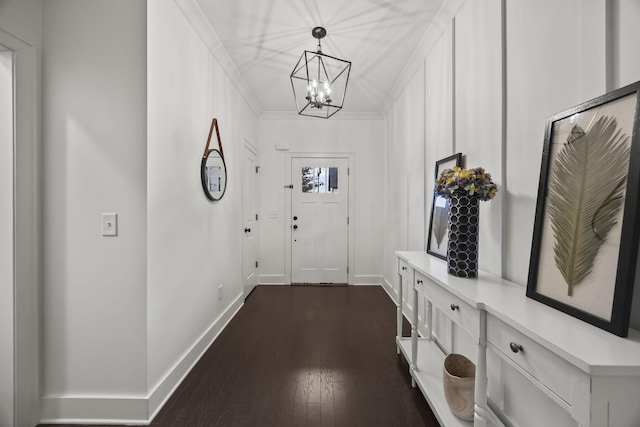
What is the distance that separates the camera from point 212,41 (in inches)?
98.3

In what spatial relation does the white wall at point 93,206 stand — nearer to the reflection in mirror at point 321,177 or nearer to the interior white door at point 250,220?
the interior white door at point 250,220

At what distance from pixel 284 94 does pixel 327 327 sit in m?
2.89

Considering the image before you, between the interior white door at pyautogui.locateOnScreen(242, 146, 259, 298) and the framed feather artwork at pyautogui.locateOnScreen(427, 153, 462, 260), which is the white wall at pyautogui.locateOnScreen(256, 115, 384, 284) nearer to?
the interior white door at pyautogui.locateOnScreen(242, 146, 259, 298)

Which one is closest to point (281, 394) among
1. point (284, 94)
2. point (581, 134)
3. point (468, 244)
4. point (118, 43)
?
point (468, 244)

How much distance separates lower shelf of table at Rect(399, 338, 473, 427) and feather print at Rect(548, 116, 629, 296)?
919 mm

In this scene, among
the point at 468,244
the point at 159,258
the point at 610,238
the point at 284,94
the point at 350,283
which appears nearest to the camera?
the point at 610,238

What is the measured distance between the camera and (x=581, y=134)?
100 centimetres

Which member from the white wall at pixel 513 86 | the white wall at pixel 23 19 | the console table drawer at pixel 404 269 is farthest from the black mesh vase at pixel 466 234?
the white wall at pixel 23 19

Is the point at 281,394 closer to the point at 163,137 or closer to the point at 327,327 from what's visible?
the point at 327,327

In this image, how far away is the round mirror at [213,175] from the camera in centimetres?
243

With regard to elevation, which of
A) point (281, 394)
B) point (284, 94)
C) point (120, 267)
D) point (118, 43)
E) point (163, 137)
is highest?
point (284, 94)

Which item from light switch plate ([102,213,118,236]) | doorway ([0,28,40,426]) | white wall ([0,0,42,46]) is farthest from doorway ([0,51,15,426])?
light switch plate ([102,213,118,236])

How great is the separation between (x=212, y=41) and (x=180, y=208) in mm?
1528

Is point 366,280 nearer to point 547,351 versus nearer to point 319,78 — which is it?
point 319,78
